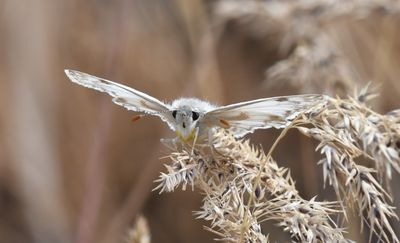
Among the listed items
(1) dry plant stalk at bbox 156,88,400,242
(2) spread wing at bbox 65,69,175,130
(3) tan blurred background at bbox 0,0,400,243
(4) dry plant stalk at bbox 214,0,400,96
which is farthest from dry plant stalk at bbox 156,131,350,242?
(3) tan blurred background at bbox 0,0,400,243

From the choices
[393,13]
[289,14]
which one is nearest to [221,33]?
[289,14]

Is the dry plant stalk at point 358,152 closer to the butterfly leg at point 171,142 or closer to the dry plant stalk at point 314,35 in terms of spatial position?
the butterfly leg at point 171,142

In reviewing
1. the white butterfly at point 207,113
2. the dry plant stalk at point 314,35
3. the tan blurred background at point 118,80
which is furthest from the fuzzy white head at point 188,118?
the tan blurred background at point 118,80

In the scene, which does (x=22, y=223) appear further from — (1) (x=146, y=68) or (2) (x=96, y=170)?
(2) (x=96, y=170)

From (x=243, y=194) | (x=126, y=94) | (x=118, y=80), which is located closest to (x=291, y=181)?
(x=243, y=194)

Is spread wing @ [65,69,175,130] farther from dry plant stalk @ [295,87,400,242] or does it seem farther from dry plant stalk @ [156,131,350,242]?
dry plant stalk @ [295,87,400,242]

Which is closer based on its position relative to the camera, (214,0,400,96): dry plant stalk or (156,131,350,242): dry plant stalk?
(156,131,350,242): dry plant stalk
